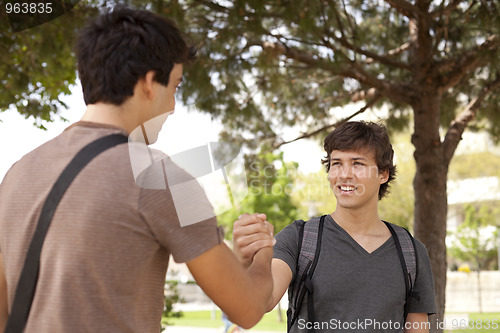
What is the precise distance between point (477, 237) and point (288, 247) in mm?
22815

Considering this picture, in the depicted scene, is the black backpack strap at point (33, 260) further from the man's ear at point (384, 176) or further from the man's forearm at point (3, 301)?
the man's ear at point (384, 176)

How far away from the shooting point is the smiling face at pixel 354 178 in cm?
279

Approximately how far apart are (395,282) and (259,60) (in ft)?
12.1

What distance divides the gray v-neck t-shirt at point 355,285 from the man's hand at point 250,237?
84 centimetres

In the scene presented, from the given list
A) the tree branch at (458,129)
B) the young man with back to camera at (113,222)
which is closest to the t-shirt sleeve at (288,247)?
the young man with back to camera at (113,222)

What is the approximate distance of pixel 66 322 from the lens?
130 cm

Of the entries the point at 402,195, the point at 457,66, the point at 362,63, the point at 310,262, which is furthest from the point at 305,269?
the point at 402,195

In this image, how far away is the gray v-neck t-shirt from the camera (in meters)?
2.47

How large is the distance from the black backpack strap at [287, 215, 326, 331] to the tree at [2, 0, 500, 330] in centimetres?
A: 271

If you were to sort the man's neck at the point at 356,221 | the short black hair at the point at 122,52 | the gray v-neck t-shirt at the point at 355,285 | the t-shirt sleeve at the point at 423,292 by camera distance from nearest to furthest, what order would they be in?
the short black hair at the point at 122,52, the gray v-neck t-shirt at the point at 355,285, the t-shirt sleeve at the point at 423,292, the man's neck at the point at 356,221

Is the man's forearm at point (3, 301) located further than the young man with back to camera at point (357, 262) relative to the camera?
No

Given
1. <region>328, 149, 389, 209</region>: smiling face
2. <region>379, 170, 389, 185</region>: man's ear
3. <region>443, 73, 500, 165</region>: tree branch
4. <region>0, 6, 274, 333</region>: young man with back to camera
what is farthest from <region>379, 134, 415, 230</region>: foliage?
<region>0, 6, 274, 333</region>: young man with back to camera

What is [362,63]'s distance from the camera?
6.88 meters

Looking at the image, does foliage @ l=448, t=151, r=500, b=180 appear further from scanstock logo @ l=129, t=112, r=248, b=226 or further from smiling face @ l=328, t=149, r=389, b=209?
scanstock logo @ l=129, t=112, r=248, b=226
